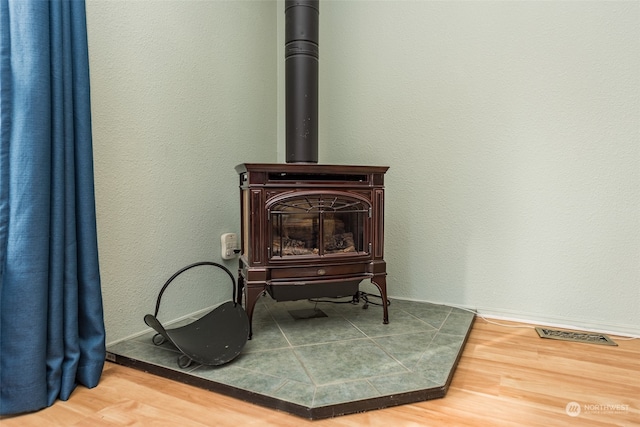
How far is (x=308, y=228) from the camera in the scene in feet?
5.56

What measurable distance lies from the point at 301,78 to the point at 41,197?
1.21m

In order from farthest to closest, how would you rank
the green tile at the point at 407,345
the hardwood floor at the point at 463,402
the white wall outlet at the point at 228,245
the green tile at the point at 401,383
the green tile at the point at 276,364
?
the white wall outlet at the point at 228,245 < the green tile at the point at 407,345 < the green tile at the point at 276,364 < the green tile at the point at 401,383 < the hardwood floor at the point at 463,402

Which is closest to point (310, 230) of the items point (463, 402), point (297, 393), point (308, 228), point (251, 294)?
point (308, 228)

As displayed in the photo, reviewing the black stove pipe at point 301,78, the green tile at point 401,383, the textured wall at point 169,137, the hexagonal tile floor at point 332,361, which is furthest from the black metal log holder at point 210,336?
the black stove pipe at point 301,78

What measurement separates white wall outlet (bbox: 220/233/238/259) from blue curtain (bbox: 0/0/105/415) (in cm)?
85

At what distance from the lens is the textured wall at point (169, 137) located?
1521mm

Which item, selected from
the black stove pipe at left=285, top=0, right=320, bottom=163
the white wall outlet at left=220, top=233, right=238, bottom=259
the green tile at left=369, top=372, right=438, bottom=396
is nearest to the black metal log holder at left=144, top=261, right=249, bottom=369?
the white wall outlet at left=220, top=233, right=238, bottom=259

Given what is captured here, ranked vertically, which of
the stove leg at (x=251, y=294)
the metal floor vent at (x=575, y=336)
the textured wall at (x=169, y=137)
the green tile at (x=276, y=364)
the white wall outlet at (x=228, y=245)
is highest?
the textured wall at (x=169, y=137)

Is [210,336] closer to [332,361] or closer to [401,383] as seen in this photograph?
[332,361]

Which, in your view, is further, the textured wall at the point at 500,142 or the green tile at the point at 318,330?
the textured wall at the point at 500,142

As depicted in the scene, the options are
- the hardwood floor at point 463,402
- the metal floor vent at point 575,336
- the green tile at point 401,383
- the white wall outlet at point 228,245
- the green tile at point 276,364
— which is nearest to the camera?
the hardwood floor at point 463,402

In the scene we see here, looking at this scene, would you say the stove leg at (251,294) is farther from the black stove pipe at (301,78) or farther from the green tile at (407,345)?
the black stove pipe at (301,78)

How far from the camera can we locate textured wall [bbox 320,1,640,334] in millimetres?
1778

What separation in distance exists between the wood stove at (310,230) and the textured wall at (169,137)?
0.32 metres
